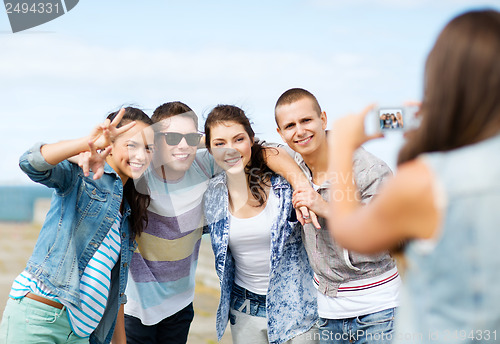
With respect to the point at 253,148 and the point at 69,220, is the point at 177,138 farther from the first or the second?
the point at 69,220

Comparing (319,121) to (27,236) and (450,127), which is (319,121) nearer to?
(450,127)

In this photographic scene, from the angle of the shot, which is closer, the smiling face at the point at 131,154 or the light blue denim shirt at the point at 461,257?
the light blue denim shirt at the point at 461,257

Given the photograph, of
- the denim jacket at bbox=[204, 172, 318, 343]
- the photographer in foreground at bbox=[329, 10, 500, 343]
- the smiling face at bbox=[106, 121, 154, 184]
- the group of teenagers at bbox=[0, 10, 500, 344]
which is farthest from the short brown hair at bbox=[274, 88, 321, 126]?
the photographer in foreground at bbox=[329, 10, 500, 343]

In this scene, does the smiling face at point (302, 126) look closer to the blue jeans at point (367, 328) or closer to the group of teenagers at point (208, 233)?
the group of teenagers at point (208, 233)

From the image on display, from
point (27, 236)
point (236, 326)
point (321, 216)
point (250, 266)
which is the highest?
point (321, 216)

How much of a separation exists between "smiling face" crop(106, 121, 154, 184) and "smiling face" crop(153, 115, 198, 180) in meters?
0.18

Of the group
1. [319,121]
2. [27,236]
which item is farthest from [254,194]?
[27,236]

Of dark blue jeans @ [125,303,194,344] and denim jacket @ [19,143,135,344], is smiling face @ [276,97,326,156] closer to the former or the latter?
denim jacket @ [19,143,135,344]

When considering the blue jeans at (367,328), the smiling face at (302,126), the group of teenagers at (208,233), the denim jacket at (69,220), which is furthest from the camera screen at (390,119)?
the denim jacket at (69,220)

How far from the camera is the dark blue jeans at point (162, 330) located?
3.76 meters

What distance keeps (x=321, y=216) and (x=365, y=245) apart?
5.46 feet

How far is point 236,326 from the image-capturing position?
3.45 meters

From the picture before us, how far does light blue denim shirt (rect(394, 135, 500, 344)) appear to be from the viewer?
132 cm

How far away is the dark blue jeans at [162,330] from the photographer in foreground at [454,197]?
270 centimetres
